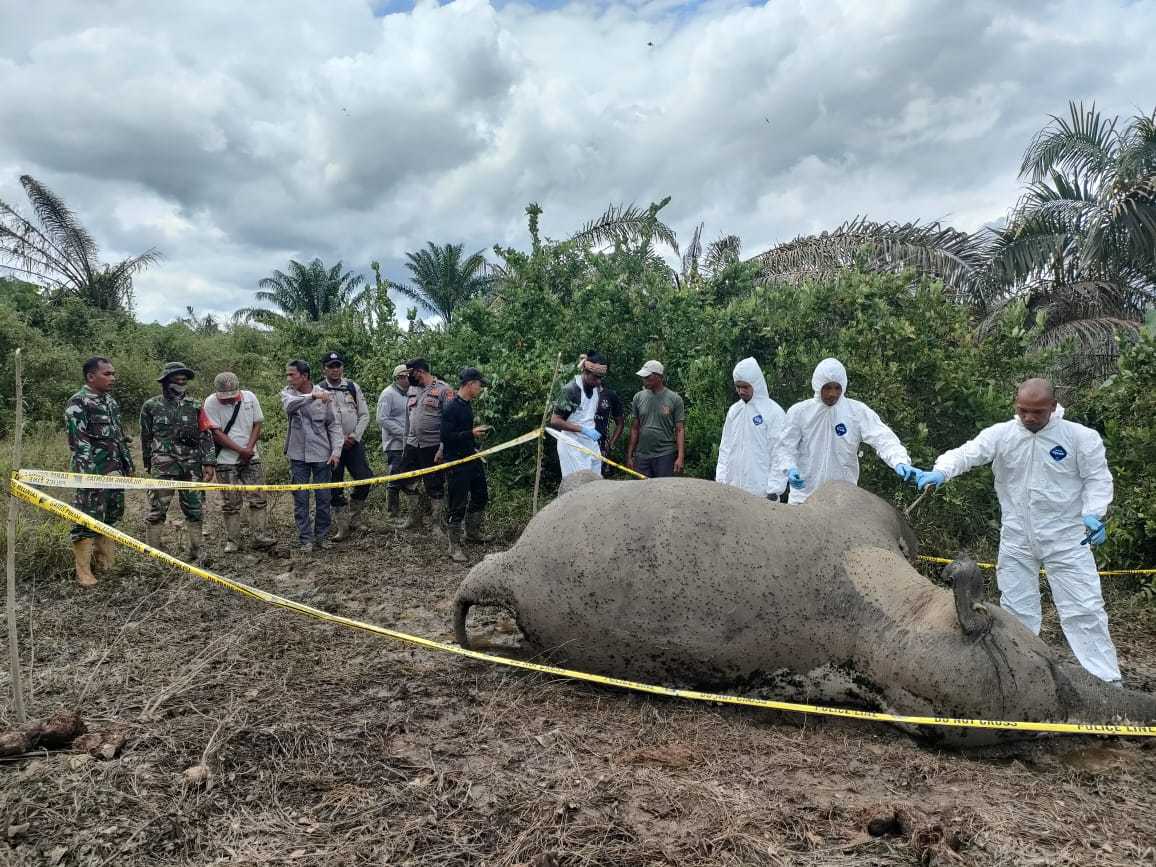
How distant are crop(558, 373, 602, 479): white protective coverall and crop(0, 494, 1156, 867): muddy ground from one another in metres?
2.94

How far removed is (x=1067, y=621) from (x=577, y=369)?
508cm

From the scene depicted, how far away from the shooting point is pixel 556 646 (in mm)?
3809

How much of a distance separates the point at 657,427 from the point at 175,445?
168 inches

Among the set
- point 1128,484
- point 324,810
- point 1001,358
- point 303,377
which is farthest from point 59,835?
point 1001,358

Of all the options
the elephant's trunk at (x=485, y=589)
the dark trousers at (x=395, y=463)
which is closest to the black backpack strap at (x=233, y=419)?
the dark trousers at (x=395, y=463)

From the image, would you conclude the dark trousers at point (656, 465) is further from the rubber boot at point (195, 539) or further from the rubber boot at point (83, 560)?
the rubber boot at point (83, 560)

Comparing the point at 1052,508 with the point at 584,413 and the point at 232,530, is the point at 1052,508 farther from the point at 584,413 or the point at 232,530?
the point at 232,530

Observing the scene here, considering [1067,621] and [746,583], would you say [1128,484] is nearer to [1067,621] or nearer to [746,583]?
[1067,621]

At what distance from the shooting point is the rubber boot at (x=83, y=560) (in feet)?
18.4

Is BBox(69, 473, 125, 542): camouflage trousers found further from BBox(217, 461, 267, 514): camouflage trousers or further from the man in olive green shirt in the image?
the man in olive green shirt


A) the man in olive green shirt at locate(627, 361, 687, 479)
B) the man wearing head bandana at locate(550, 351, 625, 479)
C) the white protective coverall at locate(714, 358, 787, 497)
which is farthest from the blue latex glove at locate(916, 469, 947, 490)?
the man wearing head bandana at locate(550, 351, 625, 479)

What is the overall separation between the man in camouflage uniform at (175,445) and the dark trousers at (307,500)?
2.65 feet

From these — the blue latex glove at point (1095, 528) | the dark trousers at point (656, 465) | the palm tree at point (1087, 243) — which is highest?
Answer: the palm tree at point (1087, 243)

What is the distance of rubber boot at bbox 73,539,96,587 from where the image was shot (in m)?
5.61
